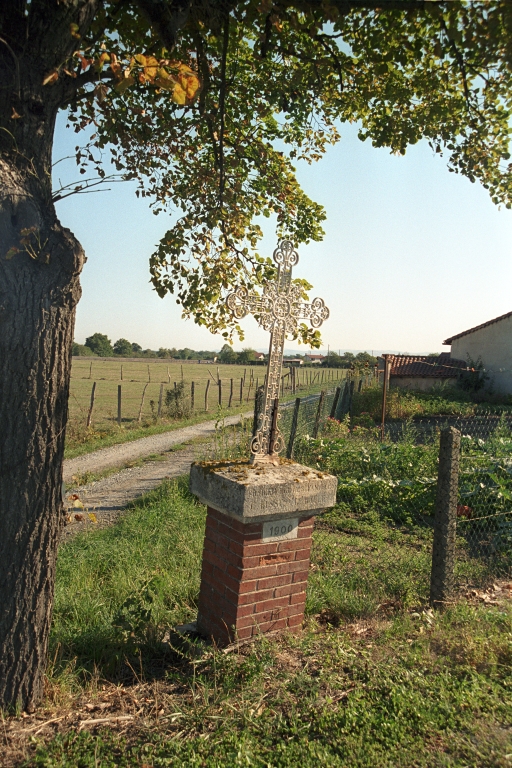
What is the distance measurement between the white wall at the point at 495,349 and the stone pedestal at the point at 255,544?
24113 mm

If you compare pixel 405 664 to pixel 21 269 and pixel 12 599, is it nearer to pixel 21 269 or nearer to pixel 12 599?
pixel 12 599

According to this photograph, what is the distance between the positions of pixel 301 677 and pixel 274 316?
2.23 metres

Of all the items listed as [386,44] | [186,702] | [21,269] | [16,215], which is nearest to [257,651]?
[186,702]

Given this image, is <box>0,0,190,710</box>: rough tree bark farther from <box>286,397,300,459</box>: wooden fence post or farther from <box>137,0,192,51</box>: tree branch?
<box>286,397,300,459</box>: wooden fence post

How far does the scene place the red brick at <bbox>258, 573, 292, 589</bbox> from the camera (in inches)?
133

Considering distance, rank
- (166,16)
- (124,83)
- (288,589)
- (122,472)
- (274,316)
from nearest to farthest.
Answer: (124,83) → (166,16) → (288,589) → (274,316) → (122,472)

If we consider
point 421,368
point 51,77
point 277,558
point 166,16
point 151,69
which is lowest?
point 277,558

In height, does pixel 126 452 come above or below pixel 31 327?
below

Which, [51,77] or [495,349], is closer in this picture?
[51,77]

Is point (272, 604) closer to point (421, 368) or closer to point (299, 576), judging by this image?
point (299, 576)

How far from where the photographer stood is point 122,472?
11703 millimetres

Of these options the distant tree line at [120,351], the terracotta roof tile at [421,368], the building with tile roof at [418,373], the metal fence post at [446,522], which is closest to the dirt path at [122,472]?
the metal fence post at [446,522]

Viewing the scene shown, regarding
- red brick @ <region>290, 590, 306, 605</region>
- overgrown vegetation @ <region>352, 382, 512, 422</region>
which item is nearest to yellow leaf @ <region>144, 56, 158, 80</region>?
red brick @ <region>290, 590, 306, 605</region>


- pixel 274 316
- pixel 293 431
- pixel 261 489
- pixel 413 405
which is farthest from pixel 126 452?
pixel 261 489
